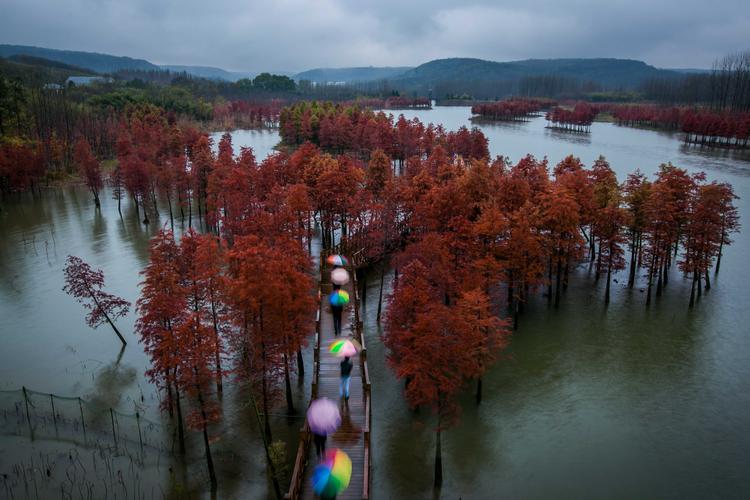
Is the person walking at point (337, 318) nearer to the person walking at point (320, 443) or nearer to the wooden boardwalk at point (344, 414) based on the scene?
the wooden boardwalk at point (344, 414)

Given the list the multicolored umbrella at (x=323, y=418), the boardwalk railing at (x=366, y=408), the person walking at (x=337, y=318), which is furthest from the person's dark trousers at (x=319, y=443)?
the person walking at (x=337, y=318)

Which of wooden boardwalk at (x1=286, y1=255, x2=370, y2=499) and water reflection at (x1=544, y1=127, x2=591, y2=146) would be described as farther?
water reflection at (x1=544, y1=127, x2=591, y2=146)

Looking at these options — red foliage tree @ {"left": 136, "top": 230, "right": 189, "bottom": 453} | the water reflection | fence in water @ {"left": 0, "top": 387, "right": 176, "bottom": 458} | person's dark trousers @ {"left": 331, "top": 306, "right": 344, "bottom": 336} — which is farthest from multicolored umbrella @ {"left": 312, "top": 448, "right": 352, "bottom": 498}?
the water reflection

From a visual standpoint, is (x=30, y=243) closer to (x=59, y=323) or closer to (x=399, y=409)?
(x=59, y=323)

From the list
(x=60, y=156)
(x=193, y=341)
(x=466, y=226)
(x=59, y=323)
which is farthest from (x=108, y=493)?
(x=60, y=156)

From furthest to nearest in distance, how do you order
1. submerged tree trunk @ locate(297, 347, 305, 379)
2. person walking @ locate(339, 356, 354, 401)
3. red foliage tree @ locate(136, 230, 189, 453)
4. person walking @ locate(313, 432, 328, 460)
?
submerged tree trunk @ locate(297, 347, 305, 379), person walking @ locate(339, 356, 354, 401), red foliage tree @ locate(136, 230, 189, 453), person walking @ locate(313, 432, 328, 460)

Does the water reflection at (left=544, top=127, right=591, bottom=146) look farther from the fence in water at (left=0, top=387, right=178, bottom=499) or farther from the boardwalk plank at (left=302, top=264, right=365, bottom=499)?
the fence in water at (left=0, top=387, right=178, bottom=499)

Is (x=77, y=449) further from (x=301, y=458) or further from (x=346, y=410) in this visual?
(x=346, y=410)
